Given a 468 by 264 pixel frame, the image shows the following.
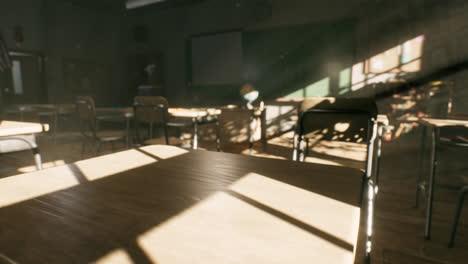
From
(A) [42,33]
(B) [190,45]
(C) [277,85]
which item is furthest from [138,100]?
(A) [42,33]

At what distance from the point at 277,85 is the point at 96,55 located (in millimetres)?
4685

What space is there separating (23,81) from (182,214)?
7.09 meters

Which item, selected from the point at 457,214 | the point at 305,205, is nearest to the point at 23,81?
the point at 305,205

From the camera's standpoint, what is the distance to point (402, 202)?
2.32 metres

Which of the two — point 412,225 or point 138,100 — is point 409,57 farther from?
point 138,100

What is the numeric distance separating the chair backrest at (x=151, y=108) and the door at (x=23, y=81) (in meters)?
4.48

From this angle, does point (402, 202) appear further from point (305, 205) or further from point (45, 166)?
point (45, 166)

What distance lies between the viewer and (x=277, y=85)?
550 cm

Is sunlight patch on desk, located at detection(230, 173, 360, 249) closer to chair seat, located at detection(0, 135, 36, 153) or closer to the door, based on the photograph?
chair seat, located at detection(0, 135, 36, 153)

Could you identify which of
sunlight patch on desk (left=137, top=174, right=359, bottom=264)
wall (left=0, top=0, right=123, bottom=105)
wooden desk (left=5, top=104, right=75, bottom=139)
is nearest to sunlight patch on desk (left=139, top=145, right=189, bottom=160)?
sunlight patch on desk (left=137, top=174, right=359, bottom=264)

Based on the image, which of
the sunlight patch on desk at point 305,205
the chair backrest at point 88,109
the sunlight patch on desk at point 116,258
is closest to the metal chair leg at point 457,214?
the sunlight patch on desk at point 305,205

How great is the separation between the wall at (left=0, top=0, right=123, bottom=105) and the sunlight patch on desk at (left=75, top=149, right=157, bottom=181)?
649cm

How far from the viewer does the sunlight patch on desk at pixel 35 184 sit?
20.8 inches

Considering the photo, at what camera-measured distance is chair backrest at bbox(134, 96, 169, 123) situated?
2732mm
